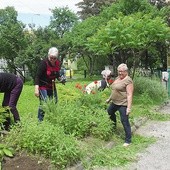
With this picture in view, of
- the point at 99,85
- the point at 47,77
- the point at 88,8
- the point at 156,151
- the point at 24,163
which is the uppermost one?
the point at 88,8

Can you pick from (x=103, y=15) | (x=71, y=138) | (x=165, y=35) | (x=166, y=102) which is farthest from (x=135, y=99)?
(x=71, y=138)

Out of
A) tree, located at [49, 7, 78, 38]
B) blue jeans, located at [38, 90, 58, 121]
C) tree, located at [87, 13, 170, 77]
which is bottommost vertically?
blue jeans, located at [38, 90, 58, 121]

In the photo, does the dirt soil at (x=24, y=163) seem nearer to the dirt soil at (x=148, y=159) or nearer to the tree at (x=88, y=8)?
the dirt soil at (x=148, y=159)

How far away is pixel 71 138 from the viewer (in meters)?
7.09

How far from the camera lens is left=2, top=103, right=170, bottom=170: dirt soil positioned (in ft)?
20.8

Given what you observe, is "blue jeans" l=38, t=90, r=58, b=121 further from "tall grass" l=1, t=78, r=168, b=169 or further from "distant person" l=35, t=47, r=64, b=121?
"tall grass" l=1, t=78, r=168, b=169

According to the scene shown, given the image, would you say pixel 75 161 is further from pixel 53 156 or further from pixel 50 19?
pixel 50 19

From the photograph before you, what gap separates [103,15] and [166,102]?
25.1 ft

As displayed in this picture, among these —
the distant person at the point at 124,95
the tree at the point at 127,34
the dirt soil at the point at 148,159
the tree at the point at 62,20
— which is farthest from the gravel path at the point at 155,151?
the tree at the point at 62,20

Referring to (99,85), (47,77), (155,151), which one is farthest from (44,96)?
(155,151)

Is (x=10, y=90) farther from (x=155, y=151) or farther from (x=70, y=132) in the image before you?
(x=155, y=151)

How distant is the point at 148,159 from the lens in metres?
7.69

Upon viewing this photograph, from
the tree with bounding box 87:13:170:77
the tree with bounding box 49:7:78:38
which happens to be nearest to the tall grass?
the tree with bounding box 87:13:170:77

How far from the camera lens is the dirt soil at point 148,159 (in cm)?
633
